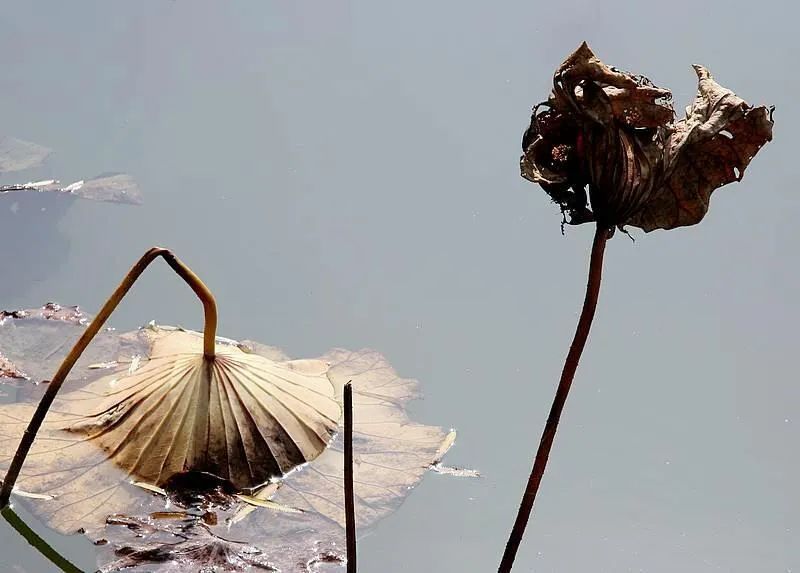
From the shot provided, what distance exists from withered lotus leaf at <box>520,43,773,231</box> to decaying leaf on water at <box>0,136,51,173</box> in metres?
1.35

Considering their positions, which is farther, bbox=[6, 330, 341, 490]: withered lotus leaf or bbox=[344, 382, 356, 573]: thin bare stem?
bbox=[6, 330, 341, 490]: withered lotus leaf

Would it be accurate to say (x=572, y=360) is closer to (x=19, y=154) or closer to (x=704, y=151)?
(x=704, y=151)

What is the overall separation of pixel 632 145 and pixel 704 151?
0.07m

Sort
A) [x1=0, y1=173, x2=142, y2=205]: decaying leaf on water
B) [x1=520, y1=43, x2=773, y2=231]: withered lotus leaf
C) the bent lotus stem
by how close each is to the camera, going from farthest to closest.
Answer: [x1=0, y1=173, x2=142, y2=205]: decaying leaf on water → the bent lotus stem → [x1=520, y1=43, x2=773, y2=231]: withered lotus leaf

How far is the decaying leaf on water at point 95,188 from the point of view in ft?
5.92

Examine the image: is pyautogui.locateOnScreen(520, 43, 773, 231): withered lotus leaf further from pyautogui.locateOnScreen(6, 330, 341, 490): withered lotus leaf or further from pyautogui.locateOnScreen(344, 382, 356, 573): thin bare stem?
pyautogui.locateOnScreen(6, 330, 341, 490): withered lotus leaf

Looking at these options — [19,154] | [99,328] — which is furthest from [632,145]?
[19,154]

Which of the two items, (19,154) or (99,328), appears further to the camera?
(19,154)

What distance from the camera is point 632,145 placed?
2.41ft

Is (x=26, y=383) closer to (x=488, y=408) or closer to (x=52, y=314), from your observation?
(x=52, y=314)

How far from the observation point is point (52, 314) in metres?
1.46

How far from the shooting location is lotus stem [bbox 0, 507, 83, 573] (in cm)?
105

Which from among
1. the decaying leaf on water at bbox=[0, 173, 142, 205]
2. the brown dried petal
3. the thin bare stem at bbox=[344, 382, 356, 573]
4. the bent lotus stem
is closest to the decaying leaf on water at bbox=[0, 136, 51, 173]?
the decaying leaf on water at bbox=[0, 173, 142, 205]

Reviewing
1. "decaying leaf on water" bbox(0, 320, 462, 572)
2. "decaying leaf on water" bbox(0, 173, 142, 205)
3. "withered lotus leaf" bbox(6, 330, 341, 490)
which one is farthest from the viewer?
"decaying leaf on water" bbox(0, 173, 142, 205)
